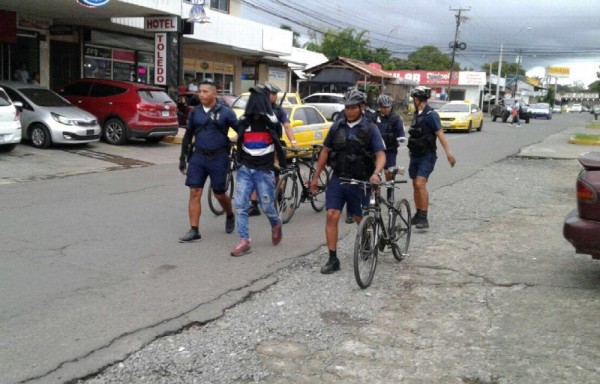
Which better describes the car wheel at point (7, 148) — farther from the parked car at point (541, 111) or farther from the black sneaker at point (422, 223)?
Result: the parked car at point (541, 111)

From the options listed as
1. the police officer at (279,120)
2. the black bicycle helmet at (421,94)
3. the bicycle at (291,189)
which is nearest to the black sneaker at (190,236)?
the police officer at (279,120)

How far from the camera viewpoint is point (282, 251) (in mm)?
6816

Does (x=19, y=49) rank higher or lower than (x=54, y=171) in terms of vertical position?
higher

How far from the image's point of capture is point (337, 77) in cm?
3641

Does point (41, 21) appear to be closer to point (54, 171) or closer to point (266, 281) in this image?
point (54, 171)

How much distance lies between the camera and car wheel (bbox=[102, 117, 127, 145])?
52.9 ft

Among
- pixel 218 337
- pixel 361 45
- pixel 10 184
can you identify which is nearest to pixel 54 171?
pixel 10 184

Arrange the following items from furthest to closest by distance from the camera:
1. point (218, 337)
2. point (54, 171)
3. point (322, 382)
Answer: point (54, 171) < point (218, 337) < point (322, 382)

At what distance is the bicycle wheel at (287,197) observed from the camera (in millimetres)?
8033

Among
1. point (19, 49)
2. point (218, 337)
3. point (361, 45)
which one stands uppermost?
point (361, 45)

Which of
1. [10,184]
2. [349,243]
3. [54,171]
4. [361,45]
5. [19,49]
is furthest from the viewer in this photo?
[361,45]

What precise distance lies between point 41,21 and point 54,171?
10.4 m

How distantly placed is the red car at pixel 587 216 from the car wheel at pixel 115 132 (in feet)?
42.5

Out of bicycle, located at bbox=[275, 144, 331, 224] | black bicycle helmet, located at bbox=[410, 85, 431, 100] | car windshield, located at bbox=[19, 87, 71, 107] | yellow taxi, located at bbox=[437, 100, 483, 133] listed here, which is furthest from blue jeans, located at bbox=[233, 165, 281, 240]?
yellow taxi, located at bbox=[437, 100, 483, 133]
